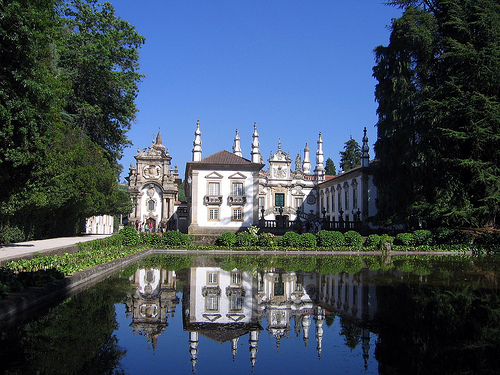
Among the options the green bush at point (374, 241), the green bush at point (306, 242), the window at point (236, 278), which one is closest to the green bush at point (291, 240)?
the green bush at point (306, 242)

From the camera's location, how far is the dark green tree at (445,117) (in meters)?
22.7

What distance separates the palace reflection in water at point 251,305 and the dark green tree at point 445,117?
43.3 ft

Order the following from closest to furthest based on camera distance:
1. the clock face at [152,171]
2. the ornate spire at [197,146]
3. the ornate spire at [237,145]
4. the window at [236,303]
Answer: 1. the window at [236,303]
2. the ornate spire at [197,146]
3. the ornate spire at [237,145]
4. the clock face at [152,171]

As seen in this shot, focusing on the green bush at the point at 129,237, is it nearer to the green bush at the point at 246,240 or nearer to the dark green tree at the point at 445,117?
the green bush at the point at 246,240

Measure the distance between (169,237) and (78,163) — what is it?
653 centimetres

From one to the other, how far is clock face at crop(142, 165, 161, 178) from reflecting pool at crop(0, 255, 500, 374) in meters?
40.4

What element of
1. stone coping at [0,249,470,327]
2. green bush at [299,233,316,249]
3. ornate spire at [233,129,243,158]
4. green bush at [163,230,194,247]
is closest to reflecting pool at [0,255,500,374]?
stone coping at [0,249,470,327]

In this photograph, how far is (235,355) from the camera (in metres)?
5.41

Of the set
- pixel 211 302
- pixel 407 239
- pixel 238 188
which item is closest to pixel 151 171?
pixel 238 188

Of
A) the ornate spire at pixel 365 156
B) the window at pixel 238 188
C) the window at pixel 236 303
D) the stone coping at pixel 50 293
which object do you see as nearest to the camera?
the stone coping at pixel 50 293

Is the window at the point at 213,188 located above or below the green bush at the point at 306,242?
above

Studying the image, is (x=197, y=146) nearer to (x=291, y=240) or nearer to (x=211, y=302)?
(x=291, y=240)

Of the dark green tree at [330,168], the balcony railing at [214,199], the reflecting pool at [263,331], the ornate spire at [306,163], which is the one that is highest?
the dark green tree at [330,168]

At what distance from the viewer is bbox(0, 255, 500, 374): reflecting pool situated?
16.1 ft
